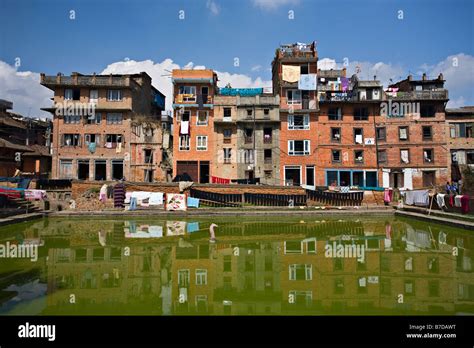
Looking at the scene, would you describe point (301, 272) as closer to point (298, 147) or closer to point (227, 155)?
point (227, 155)

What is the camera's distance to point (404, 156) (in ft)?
129

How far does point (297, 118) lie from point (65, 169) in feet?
100

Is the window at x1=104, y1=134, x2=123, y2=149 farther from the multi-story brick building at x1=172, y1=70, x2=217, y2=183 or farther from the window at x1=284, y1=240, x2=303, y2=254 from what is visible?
the window at x1=284, y1=240, x2=303, y2=254

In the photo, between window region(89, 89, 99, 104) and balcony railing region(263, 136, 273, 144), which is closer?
balcony railing region(263, 136, 273, 144)

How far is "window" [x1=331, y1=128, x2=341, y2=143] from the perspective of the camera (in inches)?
1582

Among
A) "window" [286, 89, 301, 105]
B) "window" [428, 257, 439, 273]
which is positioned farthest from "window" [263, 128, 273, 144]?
"window" [428, 257, 439, 273]

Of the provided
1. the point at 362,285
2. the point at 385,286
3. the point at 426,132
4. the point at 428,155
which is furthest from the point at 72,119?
the point at 428,155

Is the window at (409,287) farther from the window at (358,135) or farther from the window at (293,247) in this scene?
the window at (358,135)

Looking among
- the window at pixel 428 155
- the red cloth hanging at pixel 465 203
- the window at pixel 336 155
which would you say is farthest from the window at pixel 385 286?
the window at pixel 428 155

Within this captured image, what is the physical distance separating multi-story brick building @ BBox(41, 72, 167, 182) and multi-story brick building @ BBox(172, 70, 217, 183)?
9.25 feet

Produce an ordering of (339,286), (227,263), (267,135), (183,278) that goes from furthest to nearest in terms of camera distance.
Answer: (267,135) → (227,263) → (183,278) → (339,286)
